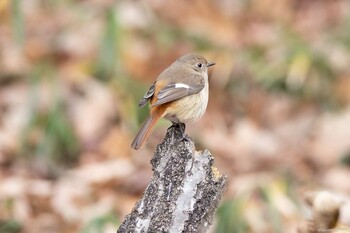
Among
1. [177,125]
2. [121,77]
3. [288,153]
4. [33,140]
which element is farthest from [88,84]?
[177,125]

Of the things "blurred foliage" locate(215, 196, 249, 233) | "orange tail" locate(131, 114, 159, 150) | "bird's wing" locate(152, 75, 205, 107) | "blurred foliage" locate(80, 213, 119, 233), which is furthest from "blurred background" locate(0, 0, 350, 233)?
"orange tail" locate(131, 114, 159, 150)

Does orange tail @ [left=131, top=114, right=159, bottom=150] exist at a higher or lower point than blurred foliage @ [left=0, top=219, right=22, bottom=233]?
lower

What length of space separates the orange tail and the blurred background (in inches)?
53.7

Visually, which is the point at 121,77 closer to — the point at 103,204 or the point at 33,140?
the point at 33,140

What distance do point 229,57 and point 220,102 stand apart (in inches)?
20.3

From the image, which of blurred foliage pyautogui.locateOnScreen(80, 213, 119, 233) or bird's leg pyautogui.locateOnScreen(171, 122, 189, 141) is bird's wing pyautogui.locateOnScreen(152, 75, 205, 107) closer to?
bird's leg pyautogui.locateOnScreen(171, 122, 189, 141)

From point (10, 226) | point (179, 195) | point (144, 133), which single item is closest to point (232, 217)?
point (10, 226)

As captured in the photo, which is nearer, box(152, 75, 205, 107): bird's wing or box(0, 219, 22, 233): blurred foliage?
box(152, 75, 205, 107): bird's wing

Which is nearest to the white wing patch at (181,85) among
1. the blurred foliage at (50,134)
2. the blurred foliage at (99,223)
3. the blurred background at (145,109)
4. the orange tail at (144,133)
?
the orange tail at (144,133)

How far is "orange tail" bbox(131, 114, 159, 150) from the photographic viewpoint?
369 cm

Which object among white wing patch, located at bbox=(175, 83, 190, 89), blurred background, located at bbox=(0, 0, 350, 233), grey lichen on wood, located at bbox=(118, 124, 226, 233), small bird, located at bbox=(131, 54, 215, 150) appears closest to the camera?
Answer: grey lichen on wood, located at bbox=(118, 124, 226, 233)

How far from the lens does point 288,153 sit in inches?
312

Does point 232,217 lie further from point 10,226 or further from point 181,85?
point 181,85

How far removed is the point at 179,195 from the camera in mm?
3115
